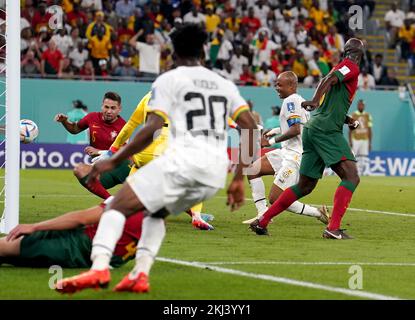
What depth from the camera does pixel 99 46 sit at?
30.9 meters

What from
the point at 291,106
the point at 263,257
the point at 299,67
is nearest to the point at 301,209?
the point at 291,106

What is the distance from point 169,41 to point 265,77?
134 inches

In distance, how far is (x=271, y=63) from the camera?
33.5m

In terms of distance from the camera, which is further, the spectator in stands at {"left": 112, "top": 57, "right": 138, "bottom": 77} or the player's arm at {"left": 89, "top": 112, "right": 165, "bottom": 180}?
the spectator in stands at {"left": 112, "top": 57, "right": 138, "bottom": 77}

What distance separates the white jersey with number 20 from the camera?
7695mm

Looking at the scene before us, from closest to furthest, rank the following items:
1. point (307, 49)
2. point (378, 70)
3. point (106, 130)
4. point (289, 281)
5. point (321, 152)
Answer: point (289, 281), point (321, 152), point (106, 130), point (307, 49), point (378, 70)

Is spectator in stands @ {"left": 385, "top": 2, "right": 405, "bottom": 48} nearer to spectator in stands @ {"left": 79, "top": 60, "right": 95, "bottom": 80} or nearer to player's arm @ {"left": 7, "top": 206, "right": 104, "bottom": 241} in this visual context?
spectator in stands @ {"left": 79, "top": 60, "right": 95, "bottom": 80}

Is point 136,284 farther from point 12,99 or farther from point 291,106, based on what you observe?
point 291,106

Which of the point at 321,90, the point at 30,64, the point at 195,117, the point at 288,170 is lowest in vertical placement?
the point at 288,170

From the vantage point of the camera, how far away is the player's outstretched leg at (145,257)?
25.5 ft

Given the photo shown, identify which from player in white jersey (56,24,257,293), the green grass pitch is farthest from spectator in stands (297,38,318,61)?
player in white jersey (56,24,257,293)

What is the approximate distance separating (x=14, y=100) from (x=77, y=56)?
1956 centimetres

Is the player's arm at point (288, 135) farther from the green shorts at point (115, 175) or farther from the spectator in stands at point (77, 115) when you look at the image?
the spectator in stands at point (77, 115)

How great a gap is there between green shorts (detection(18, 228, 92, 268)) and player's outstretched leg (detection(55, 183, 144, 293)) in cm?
129
